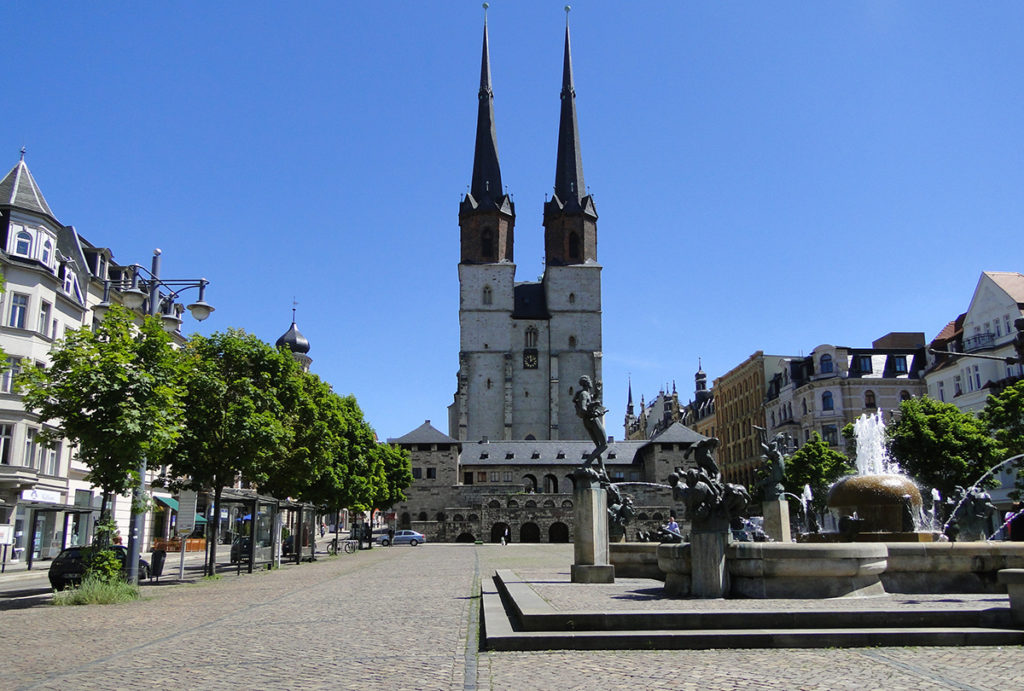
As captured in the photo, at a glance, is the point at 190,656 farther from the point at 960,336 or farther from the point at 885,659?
the point at 960,336

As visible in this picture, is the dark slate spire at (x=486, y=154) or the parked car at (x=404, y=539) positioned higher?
the dark slate spire at (x=486, y=154)

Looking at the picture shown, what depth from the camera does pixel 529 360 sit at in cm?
10444

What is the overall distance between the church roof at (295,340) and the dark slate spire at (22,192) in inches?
2488

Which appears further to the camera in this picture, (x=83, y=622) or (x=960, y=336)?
(x=960, y=336)

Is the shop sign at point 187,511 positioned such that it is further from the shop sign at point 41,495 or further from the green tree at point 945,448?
the green tree at point 945,448

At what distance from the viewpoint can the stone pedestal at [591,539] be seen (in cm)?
1714

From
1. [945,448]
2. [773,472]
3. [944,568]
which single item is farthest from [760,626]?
[945,448]

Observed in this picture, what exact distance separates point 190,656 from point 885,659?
8.22 meters

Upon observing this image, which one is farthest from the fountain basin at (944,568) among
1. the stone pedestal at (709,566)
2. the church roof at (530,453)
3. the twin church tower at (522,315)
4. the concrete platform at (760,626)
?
the twin church tower at (522,315)

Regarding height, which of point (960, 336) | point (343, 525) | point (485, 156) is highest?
point (485, 156)

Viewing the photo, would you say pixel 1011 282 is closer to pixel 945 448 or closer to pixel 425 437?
pixel 945 448

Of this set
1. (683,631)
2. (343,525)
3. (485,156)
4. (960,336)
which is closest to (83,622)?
(683,631)

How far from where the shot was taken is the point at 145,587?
23438mm

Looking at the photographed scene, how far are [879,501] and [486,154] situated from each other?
94329 millimetres
